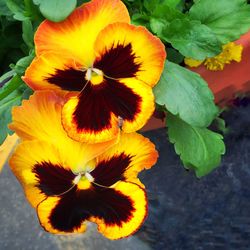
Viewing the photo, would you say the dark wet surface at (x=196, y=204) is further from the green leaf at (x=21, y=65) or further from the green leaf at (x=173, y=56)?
the green leaf at (x=21, y=65)

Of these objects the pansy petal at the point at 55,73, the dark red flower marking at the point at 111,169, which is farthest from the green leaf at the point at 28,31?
the dark red flower marking at the point at 111,169

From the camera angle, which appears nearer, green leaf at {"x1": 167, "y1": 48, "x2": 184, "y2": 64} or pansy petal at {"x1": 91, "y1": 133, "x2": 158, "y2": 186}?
pansy petal at {"x1": 91, "y1": 133, "x2": 158, "y2": 186}

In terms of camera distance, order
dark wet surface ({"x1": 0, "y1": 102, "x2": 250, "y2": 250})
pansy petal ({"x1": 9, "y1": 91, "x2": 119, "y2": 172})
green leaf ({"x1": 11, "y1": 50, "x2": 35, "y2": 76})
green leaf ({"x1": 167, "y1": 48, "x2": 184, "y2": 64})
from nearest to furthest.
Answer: pansy petal ({"x1": 9, "y1": 91, "x2": 119, "y2": 172}), green leaf ({"x1": 11, "y1": 50, "x2": 35, "y2": 76}), green leaf ({"x1": 167, "y1": 48, "x2": 184, "y2": 64}), dark wet surface ({"x1": 0, "y1": 102, "x2": 250, "y2": 250})

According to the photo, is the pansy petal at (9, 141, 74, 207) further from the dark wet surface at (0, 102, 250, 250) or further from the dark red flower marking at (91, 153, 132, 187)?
the dark wet surface at (0, 102, 250, 250)

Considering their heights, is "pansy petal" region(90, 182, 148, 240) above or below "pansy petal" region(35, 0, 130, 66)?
below

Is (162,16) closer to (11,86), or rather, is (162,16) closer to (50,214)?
(11,86)

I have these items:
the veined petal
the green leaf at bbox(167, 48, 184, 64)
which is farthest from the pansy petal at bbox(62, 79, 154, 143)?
the veined petal

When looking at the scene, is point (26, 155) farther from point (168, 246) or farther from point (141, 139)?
point (168, 246)
